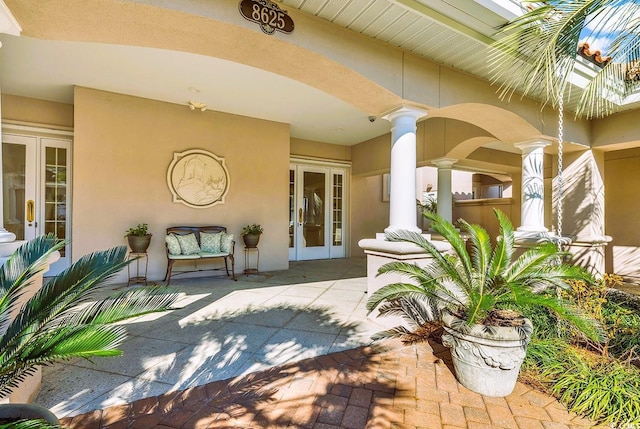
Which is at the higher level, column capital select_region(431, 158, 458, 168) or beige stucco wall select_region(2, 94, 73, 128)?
beige stucco wall select_region(2, 94, 73, 128)

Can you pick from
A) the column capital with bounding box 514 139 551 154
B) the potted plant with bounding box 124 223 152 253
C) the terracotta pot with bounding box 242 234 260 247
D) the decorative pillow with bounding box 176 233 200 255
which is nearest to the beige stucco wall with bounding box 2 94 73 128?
the potted plant with bounding box 124 223 152 253

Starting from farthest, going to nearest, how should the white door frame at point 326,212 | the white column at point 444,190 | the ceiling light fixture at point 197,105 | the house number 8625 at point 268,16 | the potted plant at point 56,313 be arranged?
the white door frame at point 326,212, the white column at point 444,190, the ceiling light fixture at point 197,105, the house number 8625 at point 268,16, the potted plant at point 56,313

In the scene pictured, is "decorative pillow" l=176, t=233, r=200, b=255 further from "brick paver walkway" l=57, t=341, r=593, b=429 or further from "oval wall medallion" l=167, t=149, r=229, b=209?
"brick paver walkway" l=57, t=341, r=593, b=429

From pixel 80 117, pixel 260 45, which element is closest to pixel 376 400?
pixel 260 45

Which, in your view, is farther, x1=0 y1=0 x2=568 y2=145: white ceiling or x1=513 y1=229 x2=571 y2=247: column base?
x1=513 y1=229 x2=571 y2=247: column base

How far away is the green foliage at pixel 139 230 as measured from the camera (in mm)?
4535

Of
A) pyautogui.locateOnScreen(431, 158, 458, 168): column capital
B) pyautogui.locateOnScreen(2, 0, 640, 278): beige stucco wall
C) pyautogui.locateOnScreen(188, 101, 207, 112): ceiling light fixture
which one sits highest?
pyautogui.locateOnScreen(188, 101, 207, 112): ceiling light fixture

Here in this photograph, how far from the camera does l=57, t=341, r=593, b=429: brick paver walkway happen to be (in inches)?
65.9

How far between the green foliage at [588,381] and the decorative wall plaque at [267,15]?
10.3 ft

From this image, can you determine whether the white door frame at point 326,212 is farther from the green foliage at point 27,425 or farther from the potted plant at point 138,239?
the green foliage at point 27,425

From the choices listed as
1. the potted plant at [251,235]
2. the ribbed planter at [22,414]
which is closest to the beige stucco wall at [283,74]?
the potted plant at [251,235]

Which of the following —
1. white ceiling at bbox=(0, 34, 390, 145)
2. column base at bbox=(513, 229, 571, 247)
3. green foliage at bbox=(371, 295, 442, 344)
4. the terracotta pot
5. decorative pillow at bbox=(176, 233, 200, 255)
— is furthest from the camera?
the terracotta pot

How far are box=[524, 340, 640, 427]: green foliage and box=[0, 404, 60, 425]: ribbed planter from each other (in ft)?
8.68

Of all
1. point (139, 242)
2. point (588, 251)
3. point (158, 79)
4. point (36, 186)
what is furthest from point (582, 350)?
point (36, 186)
